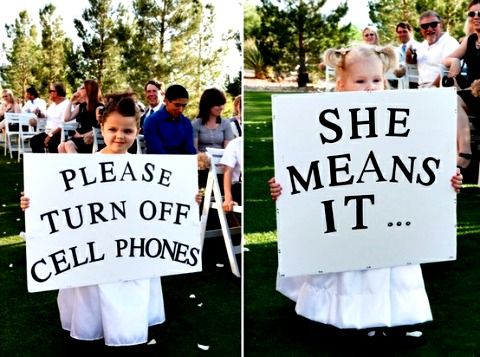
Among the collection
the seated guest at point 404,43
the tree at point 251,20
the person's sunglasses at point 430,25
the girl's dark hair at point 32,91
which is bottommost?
the girl's dark hair at point 32,91

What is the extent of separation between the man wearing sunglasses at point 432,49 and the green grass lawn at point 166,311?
2.31 meters

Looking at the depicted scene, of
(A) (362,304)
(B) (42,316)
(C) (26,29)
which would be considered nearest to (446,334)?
(A) (362,304)

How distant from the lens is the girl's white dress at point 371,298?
122 inches

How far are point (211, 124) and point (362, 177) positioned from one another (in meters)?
1.84

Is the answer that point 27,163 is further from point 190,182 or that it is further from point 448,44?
point 448,44

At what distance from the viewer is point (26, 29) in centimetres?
352

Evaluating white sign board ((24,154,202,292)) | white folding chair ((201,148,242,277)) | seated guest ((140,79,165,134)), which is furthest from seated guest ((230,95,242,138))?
white sign board ((24,154,202,292))

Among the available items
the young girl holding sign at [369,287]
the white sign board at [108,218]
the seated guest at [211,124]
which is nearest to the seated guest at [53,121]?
the white sign board at [108,218]

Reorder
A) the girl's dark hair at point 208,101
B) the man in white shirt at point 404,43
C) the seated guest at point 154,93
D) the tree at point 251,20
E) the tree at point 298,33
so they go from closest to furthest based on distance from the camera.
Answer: the seated guest at point 154,93 → the girl's dark hair at point 208,101 → the man in white shirt at point 404,43 → the tree at point 251,20 → the tree at point 298,33

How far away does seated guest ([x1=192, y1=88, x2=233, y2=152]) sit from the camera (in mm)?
4480

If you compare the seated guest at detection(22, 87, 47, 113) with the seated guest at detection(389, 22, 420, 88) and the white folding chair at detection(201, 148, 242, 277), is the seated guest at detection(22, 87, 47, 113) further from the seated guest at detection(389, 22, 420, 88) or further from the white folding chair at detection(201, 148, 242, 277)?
the seated guest at detection(389, 22, 420, 88)

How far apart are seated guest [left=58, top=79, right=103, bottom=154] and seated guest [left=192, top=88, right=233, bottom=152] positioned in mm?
899

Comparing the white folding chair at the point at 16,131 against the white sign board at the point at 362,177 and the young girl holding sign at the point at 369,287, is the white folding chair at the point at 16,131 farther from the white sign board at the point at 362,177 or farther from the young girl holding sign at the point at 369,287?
the young girl holding sign at the point at 369,287

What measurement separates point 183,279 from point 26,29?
1743mm
